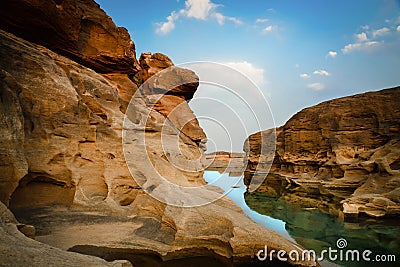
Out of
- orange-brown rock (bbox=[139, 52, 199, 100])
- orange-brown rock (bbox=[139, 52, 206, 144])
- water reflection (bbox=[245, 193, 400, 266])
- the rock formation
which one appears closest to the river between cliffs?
water reflection (bbox=[245, 193, 400, 266])

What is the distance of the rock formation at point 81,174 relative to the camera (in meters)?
5.26

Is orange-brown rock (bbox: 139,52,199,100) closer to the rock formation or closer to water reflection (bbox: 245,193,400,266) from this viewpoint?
the rock formation

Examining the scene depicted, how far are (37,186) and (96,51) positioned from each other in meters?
8.17

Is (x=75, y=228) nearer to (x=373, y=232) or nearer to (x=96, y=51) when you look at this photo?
(x=96, y=51)

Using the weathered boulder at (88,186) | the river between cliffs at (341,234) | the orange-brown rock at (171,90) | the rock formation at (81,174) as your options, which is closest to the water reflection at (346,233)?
the river between cliffs at (341,234)

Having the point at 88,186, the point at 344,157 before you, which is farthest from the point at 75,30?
the point at 344,157

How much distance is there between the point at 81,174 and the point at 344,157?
21191 millimetres

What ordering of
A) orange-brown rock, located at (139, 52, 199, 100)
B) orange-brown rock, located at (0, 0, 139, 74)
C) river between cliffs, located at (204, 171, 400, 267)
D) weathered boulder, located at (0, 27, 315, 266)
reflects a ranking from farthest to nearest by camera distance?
orange-brown rock, located at (139, 52, 199, 100), orange-brown rock, located at (0, 0, 139, 74), river between cliffs, located at (204, 171, 400, 267), weathered boulder, located at (0, 27, 315, 266)

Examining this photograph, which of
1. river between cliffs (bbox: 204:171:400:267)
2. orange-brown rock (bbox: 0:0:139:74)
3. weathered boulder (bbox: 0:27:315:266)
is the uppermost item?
orange-brown rock (bbox: 0:0:139:74)

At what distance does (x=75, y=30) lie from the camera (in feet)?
36.5

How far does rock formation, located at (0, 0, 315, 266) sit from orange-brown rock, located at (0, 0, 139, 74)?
0.06m

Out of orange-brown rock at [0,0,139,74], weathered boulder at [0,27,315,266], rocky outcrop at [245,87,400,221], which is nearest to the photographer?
weathered boulder at [0,27,315,266]

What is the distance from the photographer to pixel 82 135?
307 inches

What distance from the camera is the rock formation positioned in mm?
→ 5258
